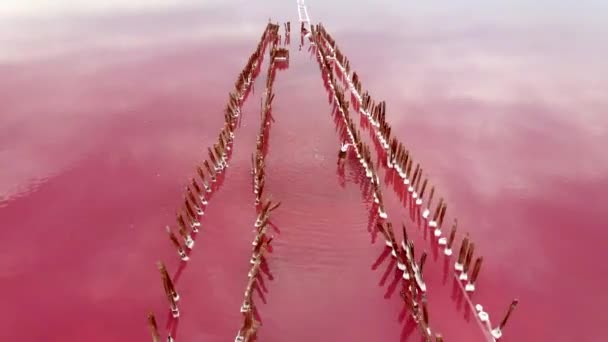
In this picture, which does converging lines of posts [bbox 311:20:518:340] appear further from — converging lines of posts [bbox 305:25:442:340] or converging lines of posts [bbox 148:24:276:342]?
converging lines of posts [bbox 148:24:276:342]

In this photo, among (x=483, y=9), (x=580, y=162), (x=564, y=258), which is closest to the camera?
(x=564, y=258)

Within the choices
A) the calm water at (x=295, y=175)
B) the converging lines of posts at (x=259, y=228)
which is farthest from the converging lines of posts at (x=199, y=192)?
the converging lines of posts at (x=259, y=228)

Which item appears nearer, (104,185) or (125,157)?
(104,185)

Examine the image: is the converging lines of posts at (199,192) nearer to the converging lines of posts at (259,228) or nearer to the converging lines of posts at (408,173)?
the converging lines of posts at (259,228)

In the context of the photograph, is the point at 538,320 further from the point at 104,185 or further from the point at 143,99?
the point at 143,99

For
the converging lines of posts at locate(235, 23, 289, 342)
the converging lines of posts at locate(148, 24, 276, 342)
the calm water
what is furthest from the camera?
the calm water

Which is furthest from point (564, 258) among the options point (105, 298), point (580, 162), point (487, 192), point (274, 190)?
point (105, 298)

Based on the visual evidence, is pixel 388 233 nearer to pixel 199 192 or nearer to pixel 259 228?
pixel 259 228

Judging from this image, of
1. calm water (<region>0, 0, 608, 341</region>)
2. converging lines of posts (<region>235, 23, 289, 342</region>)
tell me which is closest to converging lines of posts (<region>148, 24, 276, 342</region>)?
calm water (<region>0, 0, 608, 341</region>)
